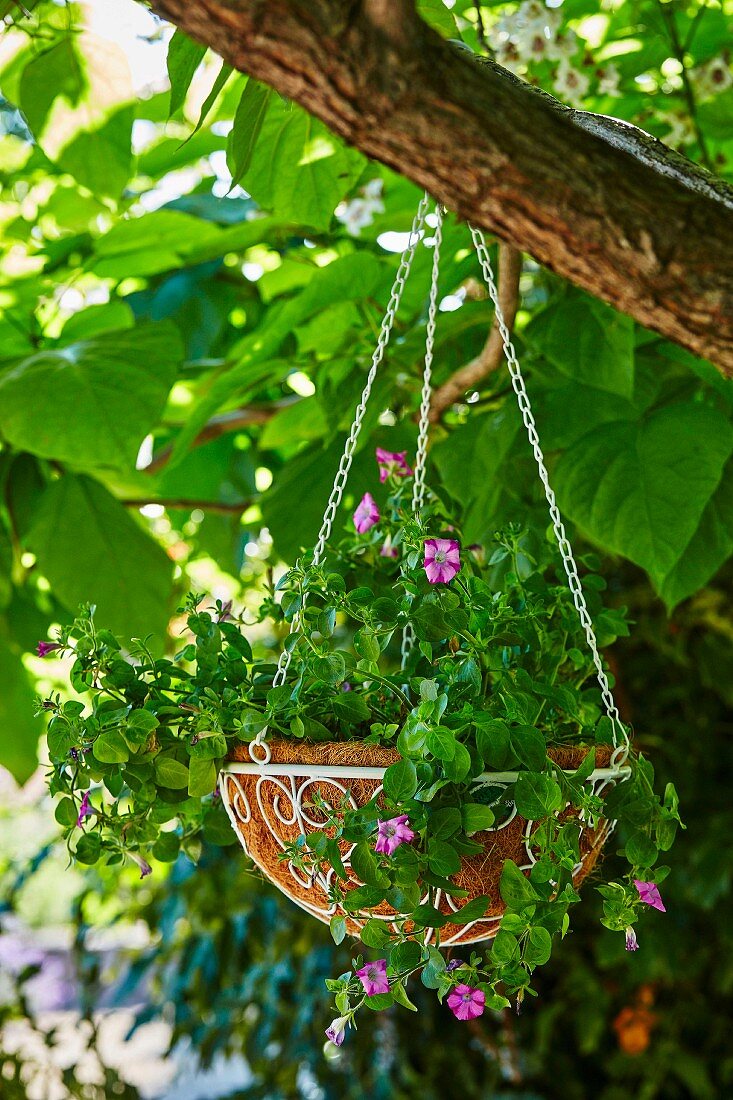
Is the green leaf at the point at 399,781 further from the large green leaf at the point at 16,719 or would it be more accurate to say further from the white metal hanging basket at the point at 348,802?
the large green leaf at the point at 16,719

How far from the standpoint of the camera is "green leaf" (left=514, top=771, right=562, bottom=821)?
1.61 ft

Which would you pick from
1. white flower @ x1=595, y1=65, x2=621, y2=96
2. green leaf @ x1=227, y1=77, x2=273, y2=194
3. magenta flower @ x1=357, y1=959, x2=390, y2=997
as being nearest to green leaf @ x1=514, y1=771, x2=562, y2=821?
magenta flower @ x1=357, y1=959, x2=390, y2=997

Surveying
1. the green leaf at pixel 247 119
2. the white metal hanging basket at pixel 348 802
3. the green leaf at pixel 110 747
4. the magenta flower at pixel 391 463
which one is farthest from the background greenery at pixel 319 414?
the green leaf at pixel 110 747

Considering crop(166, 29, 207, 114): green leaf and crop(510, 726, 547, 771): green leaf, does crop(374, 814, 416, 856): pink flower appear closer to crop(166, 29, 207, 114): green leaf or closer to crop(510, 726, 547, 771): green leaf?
crop(510, 726, 547, 771): green leaf

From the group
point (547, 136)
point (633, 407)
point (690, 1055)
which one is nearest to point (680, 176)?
point (547, 136)

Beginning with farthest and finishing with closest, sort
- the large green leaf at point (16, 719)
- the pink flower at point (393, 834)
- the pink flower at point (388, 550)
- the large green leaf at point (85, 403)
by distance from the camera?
the large green leaf at point (16, 719) → the large green leaf at point (85, 403) → the pink flower at point (388, 550) → the pink flower at point (393, 834)

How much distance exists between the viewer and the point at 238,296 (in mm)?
1357

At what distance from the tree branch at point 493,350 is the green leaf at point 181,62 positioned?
235mm

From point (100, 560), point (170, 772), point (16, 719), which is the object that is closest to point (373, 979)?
point (170, 772)

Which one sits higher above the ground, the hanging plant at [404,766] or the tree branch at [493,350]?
the tree branch at [493,350]

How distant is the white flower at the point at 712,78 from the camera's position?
0.96 m

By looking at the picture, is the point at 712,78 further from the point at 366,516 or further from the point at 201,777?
the point at 201,777

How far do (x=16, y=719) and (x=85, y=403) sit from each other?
0.43m

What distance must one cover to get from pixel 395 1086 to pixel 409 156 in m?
1.65
